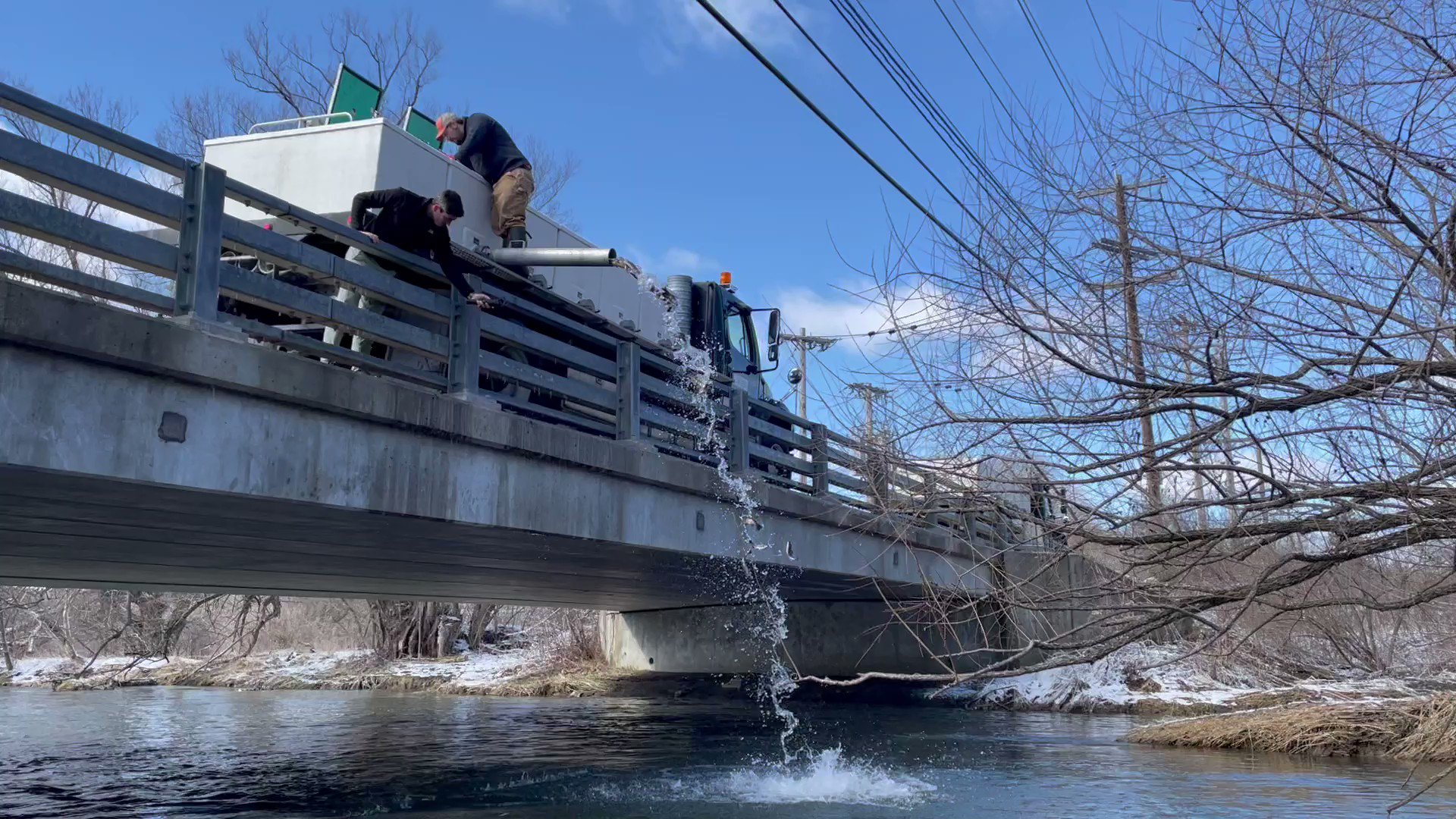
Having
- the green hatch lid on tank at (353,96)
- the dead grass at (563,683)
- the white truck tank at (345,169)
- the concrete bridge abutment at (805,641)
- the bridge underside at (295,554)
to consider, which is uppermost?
the green hatch lid on tank at (353,96)

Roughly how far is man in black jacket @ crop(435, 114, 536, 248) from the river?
5.07 metres

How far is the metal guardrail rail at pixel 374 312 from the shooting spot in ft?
19.1

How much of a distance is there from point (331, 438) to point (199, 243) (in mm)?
1403

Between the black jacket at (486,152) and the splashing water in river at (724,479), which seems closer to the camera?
the black jacket at (486,152)

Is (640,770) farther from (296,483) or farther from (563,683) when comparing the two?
(563,683)

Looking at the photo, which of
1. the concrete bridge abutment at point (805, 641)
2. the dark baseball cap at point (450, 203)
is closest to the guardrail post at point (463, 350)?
the dark baseball cap at point (450, 203)

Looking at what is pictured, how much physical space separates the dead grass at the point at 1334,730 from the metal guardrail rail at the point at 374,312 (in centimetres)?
597

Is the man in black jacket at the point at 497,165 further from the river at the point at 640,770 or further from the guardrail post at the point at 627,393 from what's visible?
the river at the point at 640,770

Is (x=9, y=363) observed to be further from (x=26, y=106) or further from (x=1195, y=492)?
(x=1195, y=492)

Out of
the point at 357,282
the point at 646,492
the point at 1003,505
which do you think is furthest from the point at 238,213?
the point at 1003,505

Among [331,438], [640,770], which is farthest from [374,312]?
[640,770]

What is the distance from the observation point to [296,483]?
689cm

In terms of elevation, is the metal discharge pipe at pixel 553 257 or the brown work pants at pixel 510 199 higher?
the brown work pants at pixel 510 199

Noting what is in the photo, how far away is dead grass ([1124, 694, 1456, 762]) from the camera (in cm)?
1175
